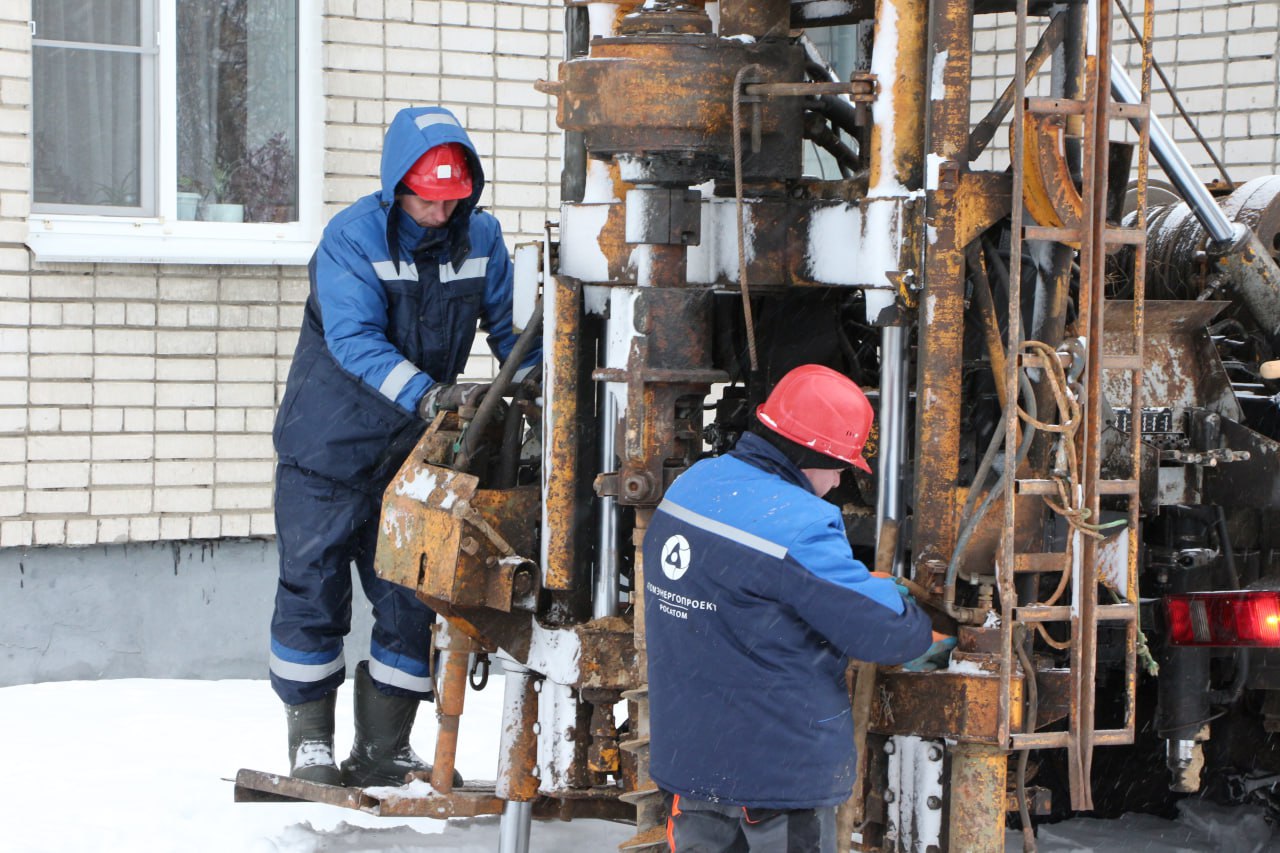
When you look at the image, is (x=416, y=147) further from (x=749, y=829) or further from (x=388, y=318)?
(x=749, y=829)

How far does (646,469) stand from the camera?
388 cm

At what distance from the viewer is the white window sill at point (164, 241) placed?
21.2 ft

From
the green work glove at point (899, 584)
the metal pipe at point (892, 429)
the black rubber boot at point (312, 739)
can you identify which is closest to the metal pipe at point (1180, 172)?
the metal pipe at point (892, 429)

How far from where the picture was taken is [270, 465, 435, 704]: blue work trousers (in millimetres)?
→ 4828

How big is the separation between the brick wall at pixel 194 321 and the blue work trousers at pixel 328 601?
1917mm

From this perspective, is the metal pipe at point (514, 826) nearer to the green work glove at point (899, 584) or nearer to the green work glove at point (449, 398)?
the green work glove at point (449, 398)

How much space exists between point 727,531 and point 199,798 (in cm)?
253

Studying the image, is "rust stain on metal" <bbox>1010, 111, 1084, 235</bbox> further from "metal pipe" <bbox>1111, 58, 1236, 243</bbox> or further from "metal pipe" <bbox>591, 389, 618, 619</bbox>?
"metal pipe" <bbox>591, 389, 618, 619</bbox>

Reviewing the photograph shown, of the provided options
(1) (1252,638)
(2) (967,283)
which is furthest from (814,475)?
(1) (1252,638)

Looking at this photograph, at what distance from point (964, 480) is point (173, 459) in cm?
362

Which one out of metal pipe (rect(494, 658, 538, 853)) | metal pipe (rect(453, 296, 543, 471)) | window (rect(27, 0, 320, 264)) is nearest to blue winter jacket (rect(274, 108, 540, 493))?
metal pipe (rect(453, 296, 543, 471))

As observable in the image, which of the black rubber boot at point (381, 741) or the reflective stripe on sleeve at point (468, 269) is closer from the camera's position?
the reflective stripe on sleeve at point (468, 269)

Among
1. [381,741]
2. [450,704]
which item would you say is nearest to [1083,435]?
[450,704]

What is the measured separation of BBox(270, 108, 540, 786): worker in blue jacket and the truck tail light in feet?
6.47
